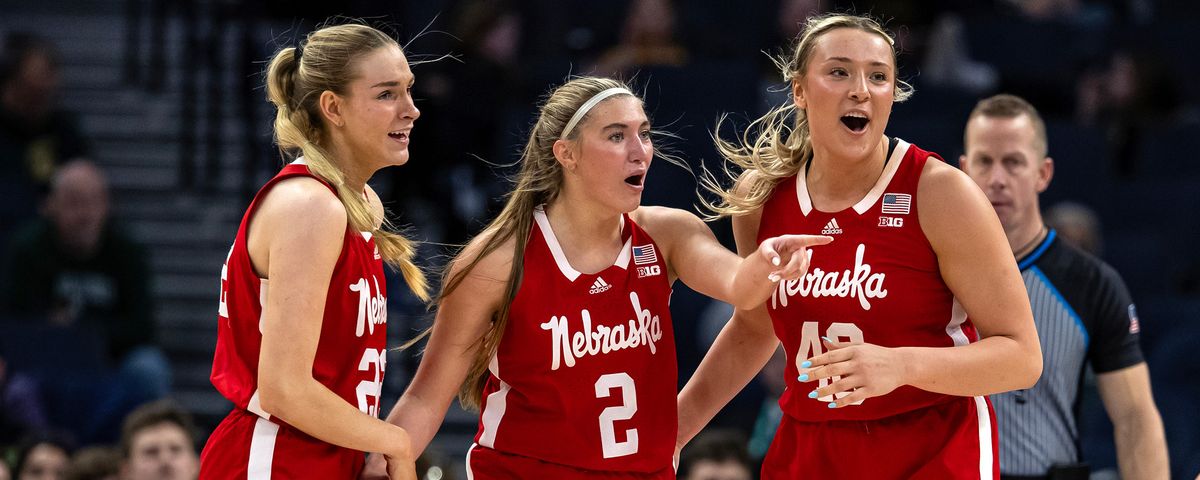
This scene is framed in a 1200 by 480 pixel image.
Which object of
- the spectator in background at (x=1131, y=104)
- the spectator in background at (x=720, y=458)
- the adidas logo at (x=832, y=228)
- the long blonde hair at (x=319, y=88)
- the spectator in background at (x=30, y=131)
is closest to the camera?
the long blonde hair at (x=319, y=88)

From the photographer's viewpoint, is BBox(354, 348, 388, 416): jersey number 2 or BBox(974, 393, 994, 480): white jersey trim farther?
BBox(974, 393, 994, 480): white jersey trim

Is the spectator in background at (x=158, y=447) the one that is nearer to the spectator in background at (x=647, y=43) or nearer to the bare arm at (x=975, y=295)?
the bare arm at (x=975, y=295)

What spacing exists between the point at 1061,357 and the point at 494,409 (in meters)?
1.93

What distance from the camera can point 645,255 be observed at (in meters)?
4.27

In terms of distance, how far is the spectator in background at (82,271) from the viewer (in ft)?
27.6

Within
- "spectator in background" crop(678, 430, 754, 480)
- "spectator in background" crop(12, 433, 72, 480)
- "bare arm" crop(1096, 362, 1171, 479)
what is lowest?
"spectator in background" crop(12, 433, 72, 480)

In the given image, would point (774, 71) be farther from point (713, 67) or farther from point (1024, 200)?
point (1024, 200)

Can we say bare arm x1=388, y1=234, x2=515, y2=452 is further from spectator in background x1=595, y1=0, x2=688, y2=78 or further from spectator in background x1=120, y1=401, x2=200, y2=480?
spectator in background x1=595, y1=0, x2=688, y2=78

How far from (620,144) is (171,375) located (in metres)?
5.65

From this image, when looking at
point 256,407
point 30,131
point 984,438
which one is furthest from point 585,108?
point 30,131

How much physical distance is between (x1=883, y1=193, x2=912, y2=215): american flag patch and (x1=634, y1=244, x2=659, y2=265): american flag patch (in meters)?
0.71

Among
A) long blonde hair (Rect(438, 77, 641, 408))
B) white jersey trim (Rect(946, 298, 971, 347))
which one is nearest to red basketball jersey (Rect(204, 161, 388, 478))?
long blonde hair (Rect(438, 77, 641, 408))

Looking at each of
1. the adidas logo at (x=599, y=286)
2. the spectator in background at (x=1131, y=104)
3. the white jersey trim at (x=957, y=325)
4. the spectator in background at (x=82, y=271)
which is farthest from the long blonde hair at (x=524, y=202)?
the spectator in background at (x=1131, y=104)

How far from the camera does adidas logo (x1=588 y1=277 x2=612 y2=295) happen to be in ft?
13.6
